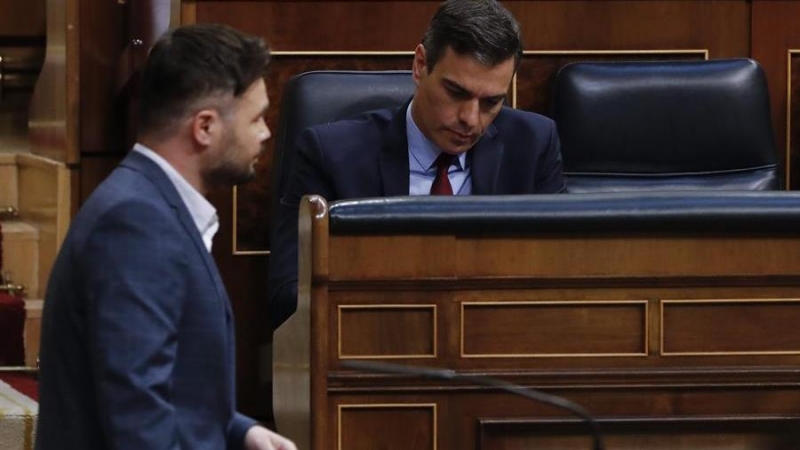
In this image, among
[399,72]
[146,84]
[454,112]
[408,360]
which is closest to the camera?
[146,84]

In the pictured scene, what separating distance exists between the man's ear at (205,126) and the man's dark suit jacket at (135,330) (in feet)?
0.18

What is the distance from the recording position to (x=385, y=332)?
7.11ft

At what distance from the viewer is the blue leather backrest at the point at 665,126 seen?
320cm

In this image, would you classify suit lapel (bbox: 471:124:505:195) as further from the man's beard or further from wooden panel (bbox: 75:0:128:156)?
wooden panel (bbox: 75:0:128:156)

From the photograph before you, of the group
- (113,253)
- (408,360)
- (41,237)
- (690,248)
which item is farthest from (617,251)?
(41,237)

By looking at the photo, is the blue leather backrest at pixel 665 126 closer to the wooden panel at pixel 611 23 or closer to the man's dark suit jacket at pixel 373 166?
the wooden panel at pixel 611 23

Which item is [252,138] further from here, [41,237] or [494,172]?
[41,237]

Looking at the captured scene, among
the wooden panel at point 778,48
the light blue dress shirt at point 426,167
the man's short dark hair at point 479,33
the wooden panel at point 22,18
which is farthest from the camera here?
the wooden panel at point 22,18

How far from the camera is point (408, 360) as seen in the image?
216 centimetres

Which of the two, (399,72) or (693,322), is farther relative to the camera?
(399,72)

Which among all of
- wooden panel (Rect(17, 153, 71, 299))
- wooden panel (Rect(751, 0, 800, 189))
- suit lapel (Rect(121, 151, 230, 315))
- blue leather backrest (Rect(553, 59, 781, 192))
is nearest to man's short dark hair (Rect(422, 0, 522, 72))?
blue leather backrest (Rect(553, 59, 781, 192))

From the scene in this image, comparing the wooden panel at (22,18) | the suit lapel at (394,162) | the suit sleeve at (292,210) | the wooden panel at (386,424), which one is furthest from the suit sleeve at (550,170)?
the wooden panel at (22,18)

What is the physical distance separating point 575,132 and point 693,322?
103 cm

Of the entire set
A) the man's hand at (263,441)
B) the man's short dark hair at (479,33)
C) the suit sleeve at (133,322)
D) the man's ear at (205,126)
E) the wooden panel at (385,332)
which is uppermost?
the man's short dark hair at (479,33)
